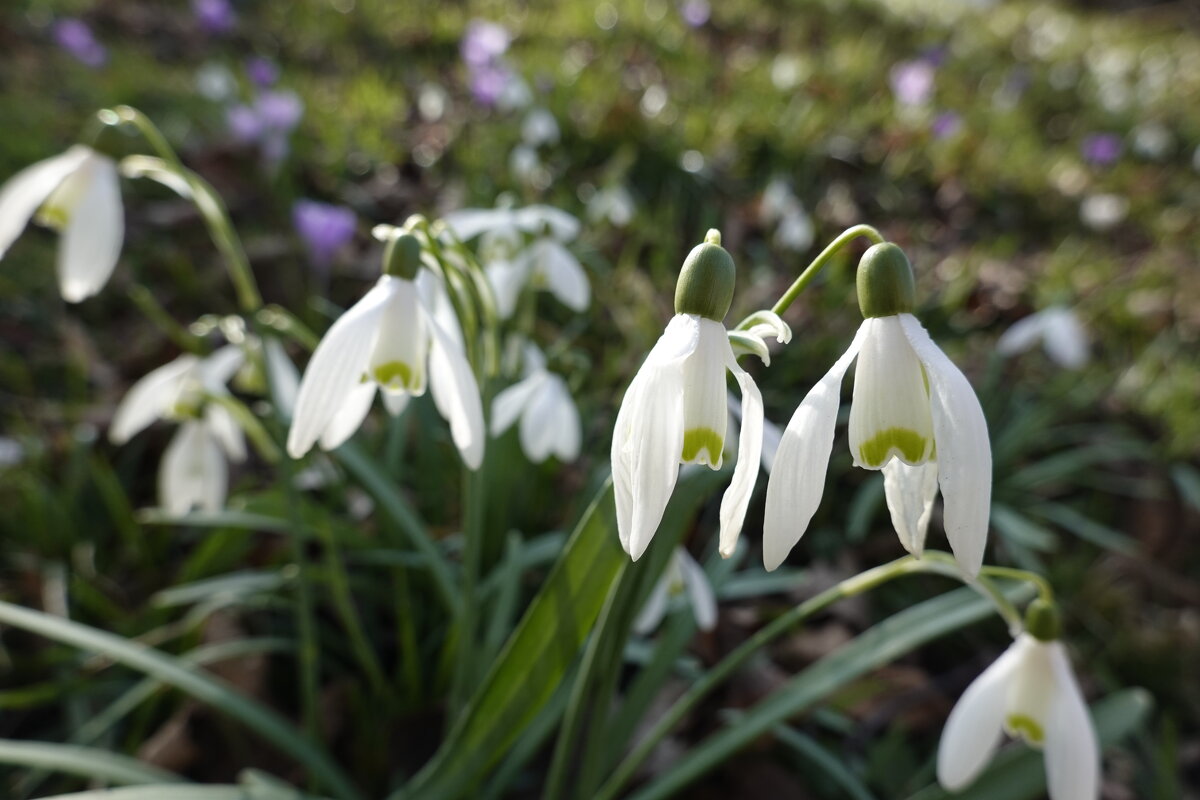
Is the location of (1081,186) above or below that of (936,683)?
above

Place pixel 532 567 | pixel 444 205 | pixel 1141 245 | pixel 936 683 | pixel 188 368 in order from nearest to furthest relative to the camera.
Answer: pixel 188 368, pixel 532 567, pixel 936 683, pixel 444 205, pixel 1141 245

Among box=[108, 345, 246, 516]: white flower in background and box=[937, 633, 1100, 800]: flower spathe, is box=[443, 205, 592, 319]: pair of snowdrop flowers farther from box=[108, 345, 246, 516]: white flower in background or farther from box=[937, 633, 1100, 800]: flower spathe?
box=[937, 633, 1100, 800]: flower spathe

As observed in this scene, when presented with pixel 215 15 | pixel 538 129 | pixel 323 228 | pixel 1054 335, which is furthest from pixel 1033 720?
pixel 215 15

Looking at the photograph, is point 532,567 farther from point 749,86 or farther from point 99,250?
point 749,86

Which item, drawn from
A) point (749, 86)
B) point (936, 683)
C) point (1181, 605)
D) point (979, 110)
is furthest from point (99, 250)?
point (979, 110)

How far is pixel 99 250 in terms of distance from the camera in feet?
3.51

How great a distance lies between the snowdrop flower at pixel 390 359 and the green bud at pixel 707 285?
25 centimetres

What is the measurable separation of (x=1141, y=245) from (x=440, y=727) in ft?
12.7

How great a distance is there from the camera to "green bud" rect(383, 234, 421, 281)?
31.4 inches

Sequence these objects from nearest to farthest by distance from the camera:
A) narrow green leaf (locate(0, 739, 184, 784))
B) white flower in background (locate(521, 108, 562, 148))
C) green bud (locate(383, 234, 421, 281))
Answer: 1. green bud (locate(383, 234, 421, 281))
2. narrow green leaf (locate(0, 739, 184, 784))
3. white flower in background (locate(521, 108, 562, 148))

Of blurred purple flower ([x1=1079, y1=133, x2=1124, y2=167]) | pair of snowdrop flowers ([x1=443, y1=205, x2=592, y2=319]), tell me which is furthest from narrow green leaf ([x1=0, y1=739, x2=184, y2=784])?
blurred purple flower ([x1=1079, y1=133, x2=1124, y2=167])

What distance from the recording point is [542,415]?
4.07 ft

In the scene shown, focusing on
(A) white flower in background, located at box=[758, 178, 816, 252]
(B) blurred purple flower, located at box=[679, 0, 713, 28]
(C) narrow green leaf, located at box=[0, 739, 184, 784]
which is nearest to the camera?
(C) narrow green leaf, located at box=[0, 739, 184, 784]

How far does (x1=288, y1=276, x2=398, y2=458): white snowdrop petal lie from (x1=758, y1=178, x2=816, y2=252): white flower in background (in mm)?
2038
